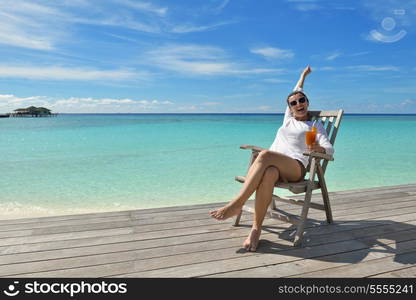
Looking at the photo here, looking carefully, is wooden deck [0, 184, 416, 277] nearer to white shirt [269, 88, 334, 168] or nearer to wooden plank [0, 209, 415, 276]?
wooden plank [0, 209, 415, 276]

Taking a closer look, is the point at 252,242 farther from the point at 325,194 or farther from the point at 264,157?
the point at 325,194

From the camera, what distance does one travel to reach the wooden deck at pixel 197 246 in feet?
6.11

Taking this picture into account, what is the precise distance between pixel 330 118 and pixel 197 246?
1.78m

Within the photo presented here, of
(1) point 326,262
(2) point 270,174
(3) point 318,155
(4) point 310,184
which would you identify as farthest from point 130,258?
(3) point 318,155

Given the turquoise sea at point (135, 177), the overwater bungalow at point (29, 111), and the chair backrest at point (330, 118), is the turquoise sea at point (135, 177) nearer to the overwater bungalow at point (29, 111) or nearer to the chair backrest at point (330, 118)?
the chair backrest at point (330, 118)

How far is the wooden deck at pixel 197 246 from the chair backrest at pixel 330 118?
0.82 metres

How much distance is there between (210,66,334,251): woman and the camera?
2234 mm

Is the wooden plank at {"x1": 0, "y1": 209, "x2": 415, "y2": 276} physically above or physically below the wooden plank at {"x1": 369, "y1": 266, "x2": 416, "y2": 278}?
below

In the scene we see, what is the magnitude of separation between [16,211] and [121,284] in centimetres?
414

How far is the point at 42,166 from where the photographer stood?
8.92 m

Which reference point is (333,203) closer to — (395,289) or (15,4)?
(395,289)

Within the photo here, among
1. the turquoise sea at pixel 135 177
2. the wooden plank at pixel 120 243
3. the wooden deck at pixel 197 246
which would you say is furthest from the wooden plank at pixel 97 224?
the turquoise sea at pixel 135 177

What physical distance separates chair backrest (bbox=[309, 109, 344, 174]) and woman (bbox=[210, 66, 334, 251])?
22 cm

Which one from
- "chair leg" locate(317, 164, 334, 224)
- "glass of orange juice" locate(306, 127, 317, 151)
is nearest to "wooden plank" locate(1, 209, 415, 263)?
"chair leg" locate(317, 164, 334, 224)
